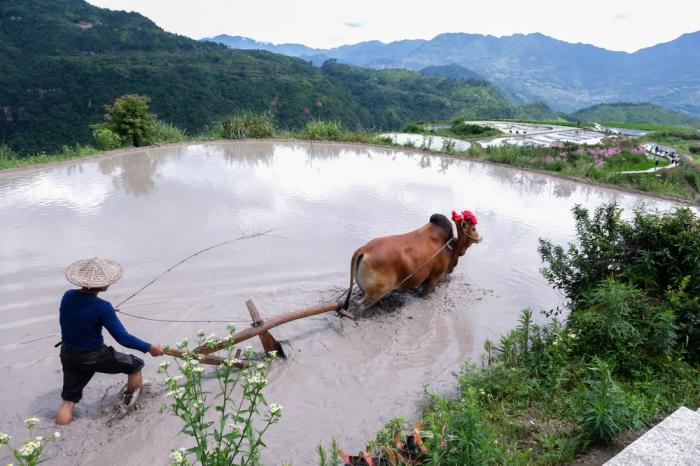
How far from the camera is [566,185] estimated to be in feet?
40.2

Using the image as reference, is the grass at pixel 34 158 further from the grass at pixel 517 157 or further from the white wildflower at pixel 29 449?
the white wildflower at pixel 29 449

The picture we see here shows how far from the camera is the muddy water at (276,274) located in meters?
3.72

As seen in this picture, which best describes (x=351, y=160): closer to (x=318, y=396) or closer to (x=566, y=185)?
(x=566, y=185)

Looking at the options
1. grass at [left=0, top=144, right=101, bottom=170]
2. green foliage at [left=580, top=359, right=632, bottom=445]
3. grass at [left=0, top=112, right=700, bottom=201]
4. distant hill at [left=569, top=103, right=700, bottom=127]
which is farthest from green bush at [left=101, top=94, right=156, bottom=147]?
distant hill at [left=569, top=103, right=700, bottom=127]

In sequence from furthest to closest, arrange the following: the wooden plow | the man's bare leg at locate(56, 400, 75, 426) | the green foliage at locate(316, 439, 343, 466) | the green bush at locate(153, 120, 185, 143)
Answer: the green bush at locate(153, 120, 185, 143) → the wooden plow → the man's bare leg at locate(56, 400, 75, 426) → the green foliage at locate(316, 439, 343, 466)

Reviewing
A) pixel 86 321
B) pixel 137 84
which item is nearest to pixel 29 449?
pixel 86 321

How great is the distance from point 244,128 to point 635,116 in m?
111

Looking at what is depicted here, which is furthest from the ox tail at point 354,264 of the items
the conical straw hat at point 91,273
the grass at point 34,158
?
the grass at point 34,158

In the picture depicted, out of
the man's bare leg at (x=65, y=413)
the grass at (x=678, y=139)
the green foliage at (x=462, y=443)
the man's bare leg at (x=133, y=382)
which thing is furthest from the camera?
the grass at (x=678, y=139)

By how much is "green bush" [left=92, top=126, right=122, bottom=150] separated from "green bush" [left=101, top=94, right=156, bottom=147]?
30 cm

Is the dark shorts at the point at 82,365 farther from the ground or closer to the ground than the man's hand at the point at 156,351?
closer to the ground

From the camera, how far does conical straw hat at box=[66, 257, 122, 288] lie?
329cm

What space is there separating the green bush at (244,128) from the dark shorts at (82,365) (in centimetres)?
1413

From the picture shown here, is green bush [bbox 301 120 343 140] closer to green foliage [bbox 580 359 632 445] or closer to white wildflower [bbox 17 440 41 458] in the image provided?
green foliage [bbox 580 359 632 445]
